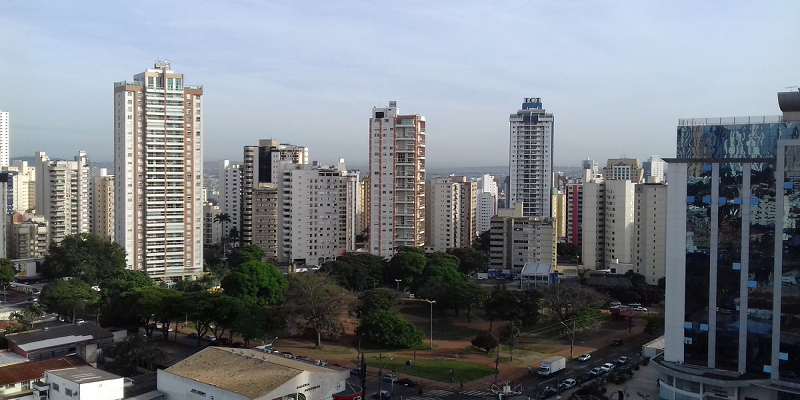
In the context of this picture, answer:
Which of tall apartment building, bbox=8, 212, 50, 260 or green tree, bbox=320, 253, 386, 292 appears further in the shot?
tall apartment building, bbox=8, 212, 50, 260

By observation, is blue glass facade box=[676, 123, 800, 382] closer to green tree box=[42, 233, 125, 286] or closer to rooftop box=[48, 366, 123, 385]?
rooftop box=[48, 366, 123, 385]

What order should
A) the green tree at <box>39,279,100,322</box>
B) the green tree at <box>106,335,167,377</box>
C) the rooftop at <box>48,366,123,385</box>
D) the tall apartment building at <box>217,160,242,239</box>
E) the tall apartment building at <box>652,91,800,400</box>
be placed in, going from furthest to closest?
the tall apartment building at <box>217,160,242,239</box> < the green tree at <box>39,279,100,322</box> < the green tree at <box>106,335,167,377</box> < the rooftop at <box>48,366,123,385</box> < the tall apartment building at <box>652,91,800,400</box>

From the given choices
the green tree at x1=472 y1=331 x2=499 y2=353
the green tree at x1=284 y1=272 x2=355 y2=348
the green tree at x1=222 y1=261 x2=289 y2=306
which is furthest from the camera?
the green tree at x1=222 y1=261 x2=289 y2=306

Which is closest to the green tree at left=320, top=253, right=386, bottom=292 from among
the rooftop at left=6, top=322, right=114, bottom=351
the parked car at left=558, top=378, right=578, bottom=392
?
the rooftop at left=6, top=322, right=114, bottom=351

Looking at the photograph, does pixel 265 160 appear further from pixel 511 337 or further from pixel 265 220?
pixel 511 337

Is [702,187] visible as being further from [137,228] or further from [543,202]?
[543,202]

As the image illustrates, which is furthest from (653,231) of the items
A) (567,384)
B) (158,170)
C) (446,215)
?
(158,170)

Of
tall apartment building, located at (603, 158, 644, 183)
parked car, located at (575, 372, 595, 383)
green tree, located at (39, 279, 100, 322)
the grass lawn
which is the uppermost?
tall apartment building, located at (603, 158, 644, 183)
